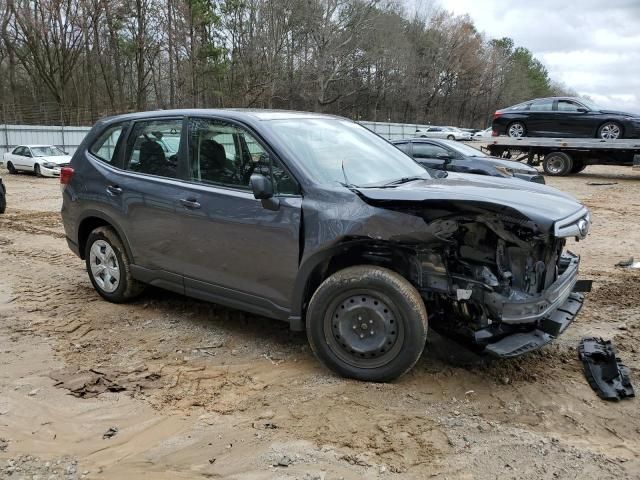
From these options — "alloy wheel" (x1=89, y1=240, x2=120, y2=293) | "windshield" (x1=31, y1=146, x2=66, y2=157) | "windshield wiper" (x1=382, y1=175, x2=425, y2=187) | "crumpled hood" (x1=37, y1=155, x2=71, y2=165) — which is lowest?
"alloy wheel" (x1=89, y1=240, x2=120, y2=293)

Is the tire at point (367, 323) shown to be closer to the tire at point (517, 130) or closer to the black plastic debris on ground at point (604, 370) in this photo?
the black plastic debris on ground at point (604, 370)

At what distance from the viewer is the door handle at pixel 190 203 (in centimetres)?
434

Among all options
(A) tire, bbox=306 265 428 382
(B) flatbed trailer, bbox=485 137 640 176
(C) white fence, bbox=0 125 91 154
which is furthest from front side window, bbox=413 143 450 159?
(C) white fence, bbox=0 125 91 154

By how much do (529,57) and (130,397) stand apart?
3557 inches

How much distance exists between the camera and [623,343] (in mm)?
4438

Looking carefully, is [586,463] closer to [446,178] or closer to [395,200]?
[395,200]

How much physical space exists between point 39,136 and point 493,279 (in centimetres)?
3031

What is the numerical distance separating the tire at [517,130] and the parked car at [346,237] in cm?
1523

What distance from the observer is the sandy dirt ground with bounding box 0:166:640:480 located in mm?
2871

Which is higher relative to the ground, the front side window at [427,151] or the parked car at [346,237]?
the front side window at [427,151]

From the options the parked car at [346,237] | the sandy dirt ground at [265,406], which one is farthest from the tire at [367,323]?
the sandy dirt ground at [265,406]

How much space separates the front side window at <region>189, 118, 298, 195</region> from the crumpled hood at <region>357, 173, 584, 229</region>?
660 millimetres

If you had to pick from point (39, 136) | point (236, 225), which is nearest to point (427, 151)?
point (236, 225)

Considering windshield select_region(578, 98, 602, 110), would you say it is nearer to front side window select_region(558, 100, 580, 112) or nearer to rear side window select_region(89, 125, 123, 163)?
front side window select_region(558, 100, 580, 112)
